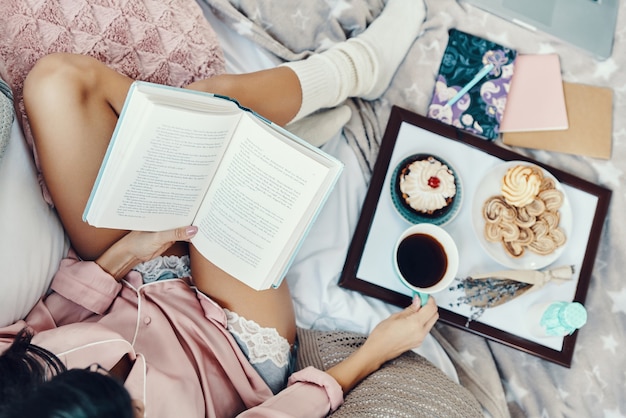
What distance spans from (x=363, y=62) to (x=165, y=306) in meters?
0.60

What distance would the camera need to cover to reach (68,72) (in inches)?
28.5

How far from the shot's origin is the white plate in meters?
0.95

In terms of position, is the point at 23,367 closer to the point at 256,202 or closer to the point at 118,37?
the point at 256,202

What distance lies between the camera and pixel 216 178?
2.35 feet

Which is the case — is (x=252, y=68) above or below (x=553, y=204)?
above

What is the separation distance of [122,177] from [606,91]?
3.28ft

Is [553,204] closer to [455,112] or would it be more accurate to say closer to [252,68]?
[455,112]

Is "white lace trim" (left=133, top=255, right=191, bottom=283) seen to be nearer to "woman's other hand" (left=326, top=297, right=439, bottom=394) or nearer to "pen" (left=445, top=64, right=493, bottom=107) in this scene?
"woman's other hand" (left=326, top=297, right=439, bottom=394)

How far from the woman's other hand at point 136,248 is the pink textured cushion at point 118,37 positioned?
8.4 inches

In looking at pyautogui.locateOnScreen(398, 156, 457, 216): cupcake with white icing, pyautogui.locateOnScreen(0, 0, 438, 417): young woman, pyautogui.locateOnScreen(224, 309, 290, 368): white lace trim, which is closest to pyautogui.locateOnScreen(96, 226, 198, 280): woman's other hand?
pyautogui.locateOnScreen(0, 0, 438, 417): young woman

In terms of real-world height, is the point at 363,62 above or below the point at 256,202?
above

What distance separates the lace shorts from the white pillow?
0.45 feet

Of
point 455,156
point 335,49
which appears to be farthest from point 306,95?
point 455,156

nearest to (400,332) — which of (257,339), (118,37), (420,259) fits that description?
(420,259)
